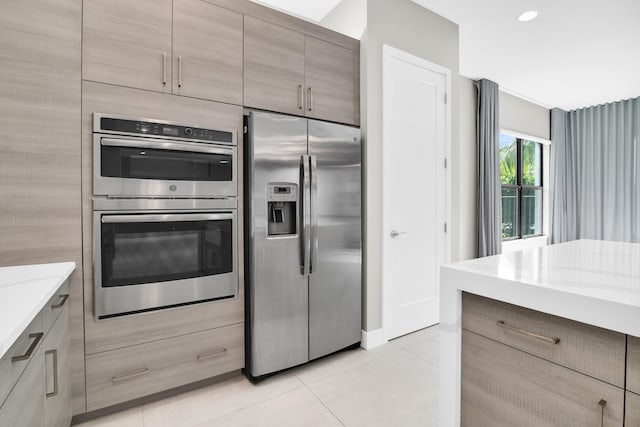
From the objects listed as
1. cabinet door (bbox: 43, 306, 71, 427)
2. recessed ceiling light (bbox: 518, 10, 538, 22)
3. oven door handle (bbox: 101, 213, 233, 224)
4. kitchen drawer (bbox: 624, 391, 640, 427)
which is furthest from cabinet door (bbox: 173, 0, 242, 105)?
recessed ceiling light (bbox: 518, 10, 538, 22)

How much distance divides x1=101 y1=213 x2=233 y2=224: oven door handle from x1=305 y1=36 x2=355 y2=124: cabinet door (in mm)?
989

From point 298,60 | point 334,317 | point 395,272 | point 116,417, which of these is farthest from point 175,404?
point 298,60

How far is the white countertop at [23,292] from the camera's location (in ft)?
2.72

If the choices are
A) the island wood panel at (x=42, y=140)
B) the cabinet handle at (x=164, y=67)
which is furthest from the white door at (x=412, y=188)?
the island wood panel at (x=42, y=140)

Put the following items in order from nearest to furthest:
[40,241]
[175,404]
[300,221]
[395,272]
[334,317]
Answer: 1. [40,241]
2. [175,404]
3. [300,221]
4. [334,317]
5. [395,272]

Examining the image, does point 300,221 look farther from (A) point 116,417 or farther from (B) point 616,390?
(B) point 616,390

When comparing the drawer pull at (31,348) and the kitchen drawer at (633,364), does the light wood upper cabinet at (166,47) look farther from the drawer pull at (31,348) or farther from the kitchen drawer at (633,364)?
the kitchen drawer at (633,364)

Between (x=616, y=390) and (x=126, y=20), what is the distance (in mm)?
2456

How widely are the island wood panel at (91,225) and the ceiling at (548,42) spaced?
154 centimetres

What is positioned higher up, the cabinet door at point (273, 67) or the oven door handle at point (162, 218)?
the cabinet door at point (273, 67)

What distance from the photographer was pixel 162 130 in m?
1.78

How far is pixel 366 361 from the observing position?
2.33 m

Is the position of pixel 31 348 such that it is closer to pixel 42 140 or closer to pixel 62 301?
pixel 62 301

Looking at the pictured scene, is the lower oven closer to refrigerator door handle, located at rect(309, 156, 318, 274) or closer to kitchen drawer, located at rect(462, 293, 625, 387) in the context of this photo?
refrigerator door handle, located at rect(309, 156, 318, 274)
